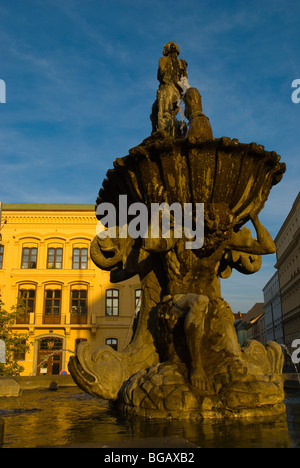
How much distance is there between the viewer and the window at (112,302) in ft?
Result: 102

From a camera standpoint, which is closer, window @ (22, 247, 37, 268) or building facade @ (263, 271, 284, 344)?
window @ (22, 247, 37, 268)

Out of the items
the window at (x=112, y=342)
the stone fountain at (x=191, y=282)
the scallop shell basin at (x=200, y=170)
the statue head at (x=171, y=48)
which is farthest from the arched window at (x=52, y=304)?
the scallop shell basin at (x=200, y=170)

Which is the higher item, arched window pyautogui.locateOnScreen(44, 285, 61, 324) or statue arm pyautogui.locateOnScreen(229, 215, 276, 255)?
arched window pyautogui.locateOnScreen(44, 285, 61, 324)

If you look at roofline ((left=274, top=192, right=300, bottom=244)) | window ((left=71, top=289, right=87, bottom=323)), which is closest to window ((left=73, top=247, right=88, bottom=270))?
window ((left=71, top=289, right=87, bottom=323))

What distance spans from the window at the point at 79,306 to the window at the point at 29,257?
3.96 m

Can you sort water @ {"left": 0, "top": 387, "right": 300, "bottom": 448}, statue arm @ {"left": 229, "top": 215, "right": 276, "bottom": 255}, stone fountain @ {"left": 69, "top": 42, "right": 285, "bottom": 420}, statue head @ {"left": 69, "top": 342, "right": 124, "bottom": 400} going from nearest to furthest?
water @ {"left": 0, "top": 387, "right": 300, "bottom": 448}
stone fountain @ {"left": 69, "top": 42, "right": 285, "bottom": 420}
statue head @ {"left": 69, "top": 342, "right": 124, "bottom": 400}
statue arm @ {"left": 229, "top": 215, "right": 276, "bottom": 255}

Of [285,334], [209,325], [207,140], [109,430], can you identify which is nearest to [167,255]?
[209,325]

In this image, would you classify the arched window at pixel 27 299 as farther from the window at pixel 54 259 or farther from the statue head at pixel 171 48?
the statue head at pixel 171 48

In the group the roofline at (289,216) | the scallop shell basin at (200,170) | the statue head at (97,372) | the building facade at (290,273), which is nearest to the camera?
the statue head at (97,372)

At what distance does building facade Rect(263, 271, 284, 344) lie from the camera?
60438 millimetres

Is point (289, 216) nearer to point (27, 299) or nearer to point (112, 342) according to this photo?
point (112, 342)

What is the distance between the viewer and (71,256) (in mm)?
32219

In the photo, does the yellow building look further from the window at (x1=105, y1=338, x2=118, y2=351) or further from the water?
the water

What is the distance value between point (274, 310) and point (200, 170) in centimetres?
6494
